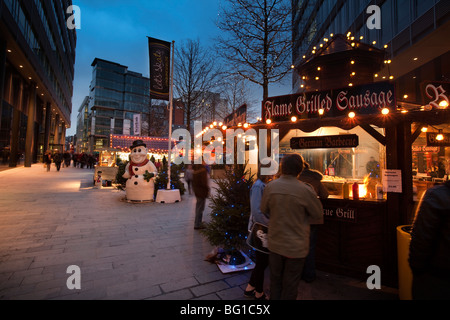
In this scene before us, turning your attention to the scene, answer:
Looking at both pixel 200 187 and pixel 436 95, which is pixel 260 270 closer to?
pixel 200 187

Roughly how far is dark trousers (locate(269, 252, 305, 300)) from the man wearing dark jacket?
0.96 m

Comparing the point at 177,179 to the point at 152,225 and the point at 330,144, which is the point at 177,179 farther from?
the point at 330,144

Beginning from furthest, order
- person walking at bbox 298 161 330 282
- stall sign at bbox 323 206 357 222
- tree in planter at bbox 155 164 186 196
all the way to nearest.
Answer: tree in planter at bbox 155 164 186 196
stall sign at bbox 323 206 357 222
person walking at bbox 298 161 330 282

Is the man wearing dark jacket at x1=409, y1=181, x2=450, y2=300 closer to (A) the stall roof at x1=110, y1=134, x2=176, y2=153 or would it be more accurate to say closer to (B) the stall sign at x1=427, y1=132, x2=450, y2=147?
Result: (B) the stall sign at x1=427, y1=132, x2=450, y2=147

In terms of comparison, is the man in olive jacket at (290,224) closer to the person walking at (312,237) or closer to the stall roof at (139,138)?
the person walking at (312,237)

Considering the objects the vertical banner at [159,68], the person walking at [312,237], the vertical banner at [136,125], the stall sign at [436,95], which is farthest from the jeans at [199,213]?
the vertical banner at [136,125]

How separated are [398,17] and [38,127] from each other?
36.5 m

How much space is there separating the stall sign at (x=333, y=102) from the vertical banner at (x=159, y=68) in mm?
5017

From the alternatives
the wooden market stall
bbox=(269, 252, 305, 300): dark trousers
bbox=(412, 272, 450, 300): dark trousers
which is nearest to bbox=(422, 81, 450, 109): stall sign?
the wooden market stall

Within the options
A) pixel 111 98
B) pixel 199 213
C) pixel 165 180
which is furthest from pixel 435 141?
pixel 111 98

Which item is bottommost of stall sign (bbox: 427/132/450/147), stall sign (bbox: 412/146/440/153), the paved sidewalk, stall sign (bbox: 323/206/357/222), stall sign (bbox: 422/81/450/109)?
the paved sidewalk

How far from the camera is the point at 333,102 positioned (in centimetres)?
501

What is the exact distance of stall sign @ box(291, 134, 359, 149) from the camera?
4.33 meters

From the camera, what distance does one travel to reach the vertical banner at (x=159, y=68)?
9.06m
